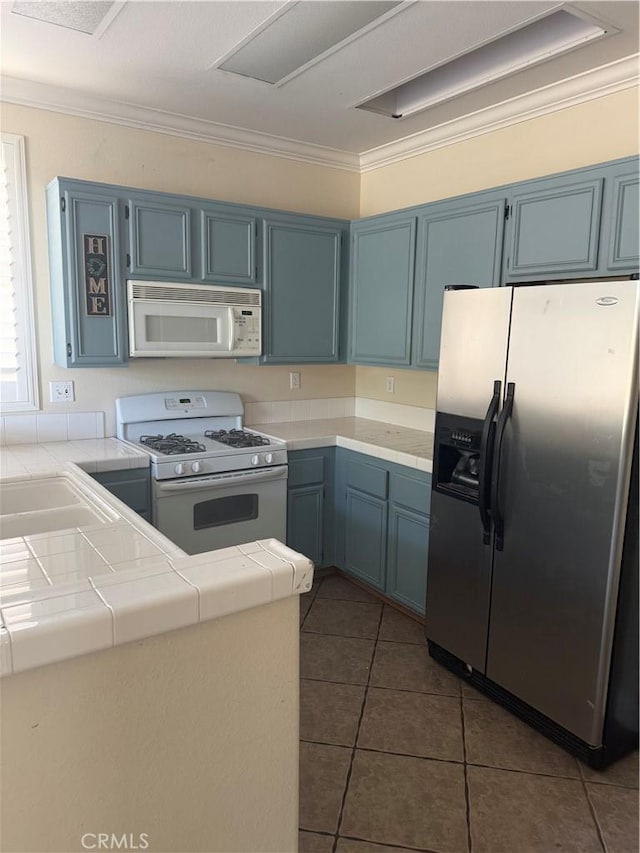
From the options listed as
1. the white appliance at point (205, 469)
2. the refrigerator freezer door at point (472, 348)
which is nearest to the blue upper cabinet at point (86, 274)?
the white appliance at point (205, 469)

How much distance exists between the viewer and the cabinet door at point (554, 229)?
234 centimetres

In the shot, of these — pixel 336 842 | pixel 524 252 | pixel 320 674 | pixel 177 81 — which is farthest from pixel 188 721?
pixel 177 81

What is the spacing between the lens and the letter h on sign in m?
2.82

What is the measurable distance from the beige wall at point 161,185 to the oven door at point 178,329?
308 millimetres

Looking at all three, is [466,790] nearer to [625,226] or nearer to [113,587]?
[113,587]

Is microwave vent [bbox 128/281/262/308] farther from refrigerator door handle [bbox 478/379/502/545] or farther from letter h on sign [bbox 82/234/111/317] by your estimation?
refrigerator door handle [bbox 478/379/502/545]

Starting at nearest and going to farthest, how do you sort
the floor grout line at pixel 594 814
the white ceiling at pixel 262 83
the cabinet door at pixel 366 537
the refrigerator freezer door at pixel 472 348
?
the floor grout line at pixel 594 814
the white ceiling at pixel 262 83
the refrigerator freezer door at pixel 472 348
the cabinet door at pixel 366 537

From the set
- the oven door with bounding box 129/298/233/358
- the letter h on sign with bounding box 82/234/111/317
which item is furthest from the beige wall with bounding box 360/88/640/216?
the letter h on sign with bounding box 82/234/111/317

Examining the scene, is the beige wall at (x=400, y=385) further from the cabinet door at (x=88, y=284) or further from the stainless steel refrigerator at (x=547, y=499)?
the cabinet door at (x=88, y=284)

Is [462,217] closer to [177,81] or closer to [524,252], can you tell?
[524,252]

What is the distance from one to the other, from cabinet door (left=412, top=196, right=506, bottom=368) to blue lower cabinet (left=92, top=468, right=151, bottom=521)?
5.00 feet

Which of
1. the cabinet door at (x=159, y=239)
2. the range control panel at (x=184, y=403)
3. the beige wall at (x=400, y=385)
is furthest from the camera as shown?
the beige wall at (x=400, y=385)

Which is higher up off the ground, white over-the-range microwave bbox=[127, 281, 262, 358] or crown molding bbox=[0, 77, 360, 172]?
crown molding bbox=[0, 77, 360, 172]

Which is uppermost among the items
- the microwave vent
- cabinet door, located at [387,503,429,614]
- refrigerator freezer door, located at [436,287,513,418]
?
the microwave vent
